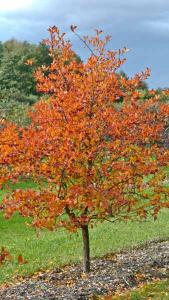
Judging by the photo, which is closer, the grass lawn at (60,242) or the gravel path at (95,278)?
the gravel path at (95,278)

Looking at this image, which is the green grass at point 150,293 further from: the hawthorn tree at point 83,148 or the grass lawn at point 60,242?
the grass lawn at point 60,242

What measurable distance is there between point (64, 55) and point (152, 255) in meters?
5.95

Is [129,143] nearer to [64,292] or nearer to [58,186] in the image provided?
[58,186]

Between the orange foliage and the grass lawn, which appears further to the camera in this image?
the grass lawn

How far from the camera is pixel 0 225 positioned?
2542 cm

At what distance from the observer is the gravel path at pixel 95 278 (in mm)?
11805

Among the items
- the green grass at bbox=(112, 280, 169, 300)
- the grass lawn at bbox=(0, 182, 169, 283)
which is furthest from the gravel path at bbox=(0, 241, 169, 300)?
the grass lawn at bbox=(0, 182, 169, 283)

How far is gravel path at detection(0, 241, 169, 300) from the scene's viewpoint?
11805mm

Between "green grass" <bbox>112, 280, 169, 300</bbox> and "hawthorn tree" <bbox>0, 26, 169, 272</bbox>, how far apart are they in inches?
72.7

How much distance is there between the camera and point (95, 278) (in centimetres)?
1270

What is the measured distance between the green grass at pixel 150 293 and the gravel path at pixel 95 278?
878 mm

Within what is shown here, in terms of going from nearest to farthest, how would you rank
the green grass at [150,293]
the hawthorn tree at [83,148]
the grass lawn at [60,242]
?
the green grass at [150,293]
the hawthorn tree at [83,148]
the grass lawn at [60,242]

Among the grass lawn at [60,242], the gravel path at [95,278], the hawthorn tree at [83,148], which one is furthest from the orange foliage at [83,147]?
the grass lawn at [60,242]

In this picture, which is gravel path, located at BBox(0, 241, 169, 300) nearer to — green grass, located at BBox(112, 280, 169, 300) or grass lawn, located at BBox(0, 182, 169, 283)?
green grass, located at BBox(112, 280, 169, 300)
